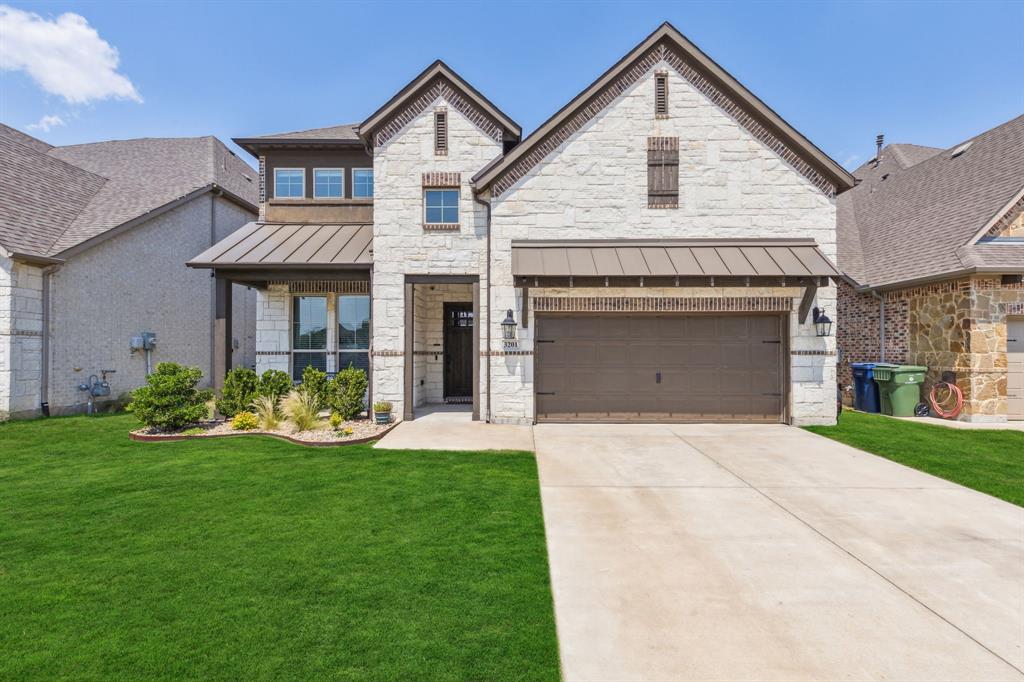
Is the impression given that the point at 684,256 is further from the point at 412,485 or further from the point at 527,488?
the point at 412,485

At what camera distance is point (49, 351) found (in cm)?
1225

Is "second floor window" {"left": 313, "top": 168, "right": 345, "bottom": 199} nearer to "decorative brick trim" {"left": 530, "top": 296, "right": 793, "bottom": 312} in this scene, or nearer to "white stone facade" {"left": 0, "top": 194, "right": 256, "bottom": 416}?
"white stone facade" {"left": 0, "top": 194, "right": 256, "bottom": 416}

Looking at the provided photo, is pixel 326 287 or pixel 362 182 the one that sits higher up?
pixel 362 182

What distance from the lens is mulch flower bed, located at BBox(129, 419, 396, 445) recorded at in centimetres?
918

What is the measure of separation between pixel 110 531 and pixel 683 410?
10348 millimetres

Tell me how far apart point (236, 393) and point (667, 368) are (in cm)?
1011

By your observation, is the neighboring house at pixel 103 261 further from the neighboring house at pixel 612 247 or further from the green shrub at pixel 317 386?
the green shrub at pixel 317 386

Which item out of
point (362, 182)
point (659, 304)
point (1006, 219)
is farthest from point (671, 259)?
point (1006, 219)

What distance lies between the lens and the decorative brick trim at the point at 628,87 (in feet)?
35.1

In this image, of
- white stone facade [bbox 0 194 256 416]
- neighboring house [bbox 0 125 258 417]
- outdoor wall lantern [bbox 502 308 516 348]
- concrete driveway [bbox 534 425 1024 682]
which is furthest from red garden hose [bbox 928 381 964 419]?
neighboring house [bbox 0 125 258 417]

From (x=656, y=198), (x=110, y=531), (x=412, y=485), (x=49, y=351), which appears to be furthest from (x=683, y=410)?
(x=49, y=351)

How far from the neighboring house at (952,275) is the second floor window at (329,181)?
1580 cm

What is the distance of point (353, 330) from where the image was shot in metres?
13.5

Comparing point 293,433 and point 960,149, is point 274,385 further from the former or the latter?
point 960,149
